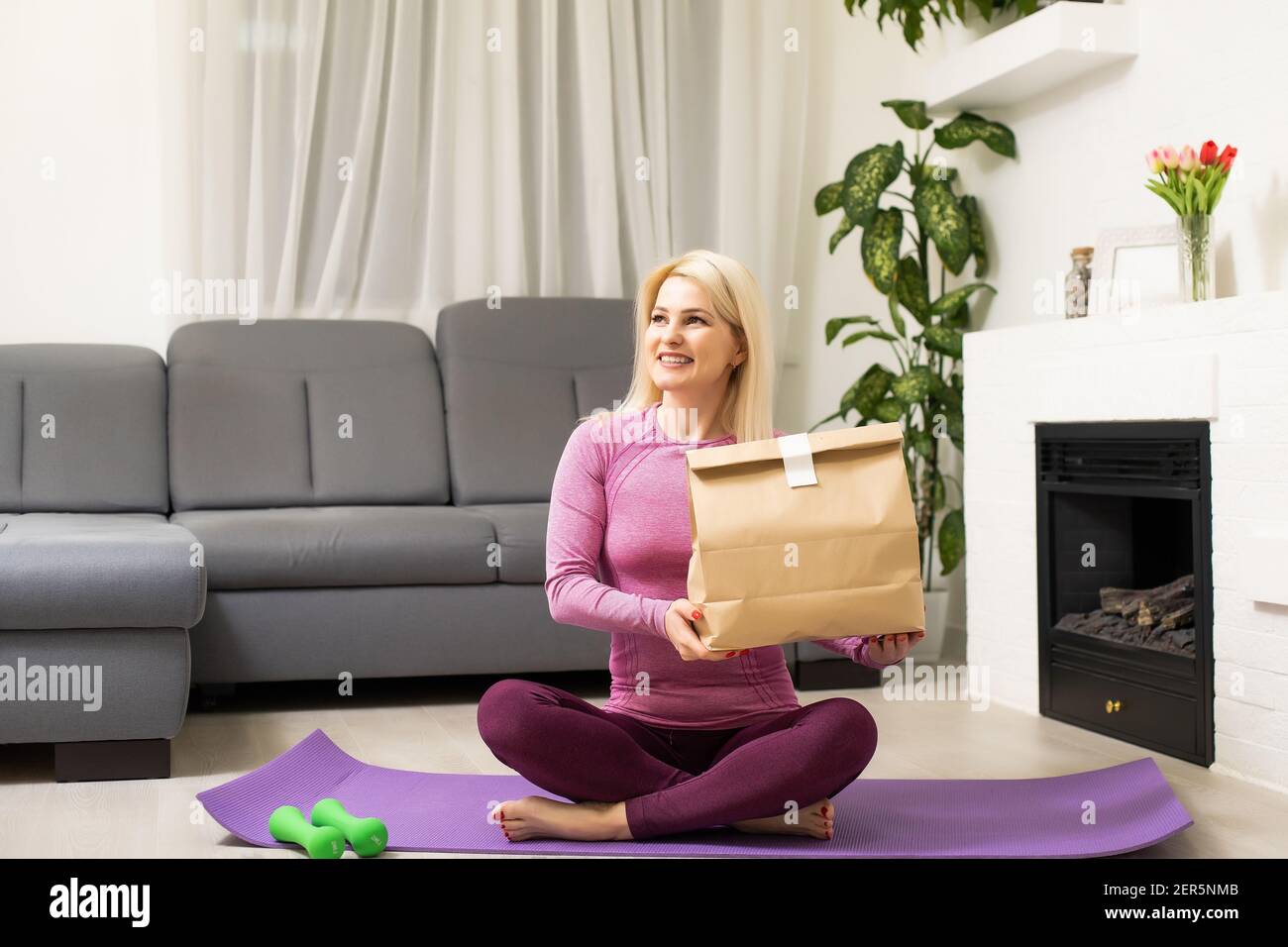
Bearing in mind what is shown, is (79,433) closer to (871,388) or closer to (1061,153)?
(871,388)

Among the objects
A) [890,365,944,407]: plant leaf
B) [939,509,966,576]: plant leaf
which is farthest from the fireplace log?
[890,365,944,407]: plant leaf

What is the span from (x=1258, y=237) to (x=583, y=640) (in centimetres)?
176

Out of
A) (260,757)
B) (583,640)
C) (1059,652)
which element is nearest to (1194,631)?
(1059,652)

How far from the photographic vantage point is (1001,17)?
12.4 ft

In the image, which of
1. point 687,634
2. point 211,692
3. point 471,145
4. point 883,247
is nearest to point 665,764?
point 687,634

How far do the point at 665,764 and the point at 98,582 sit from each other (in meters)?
1.11

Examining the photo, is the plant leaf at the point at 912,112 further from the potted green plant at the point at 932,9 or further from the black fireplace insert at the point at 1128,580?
the black fireplace insert at the point at 1128,580

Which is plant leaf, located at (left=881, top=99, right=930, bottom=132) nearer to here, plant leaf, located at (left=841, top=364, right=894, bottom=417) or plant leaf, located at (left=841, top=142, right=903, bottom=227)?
plant leaf, located at (left=841, top=142, right=903, bottom=227)

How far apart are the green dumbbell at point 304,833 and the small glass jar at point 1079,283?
6.87ft

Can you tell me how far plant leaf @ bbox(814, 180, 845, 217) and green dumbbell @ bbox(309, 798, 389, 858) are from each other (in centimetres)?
249

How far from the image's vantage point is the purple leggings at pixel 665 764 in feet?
6.35
